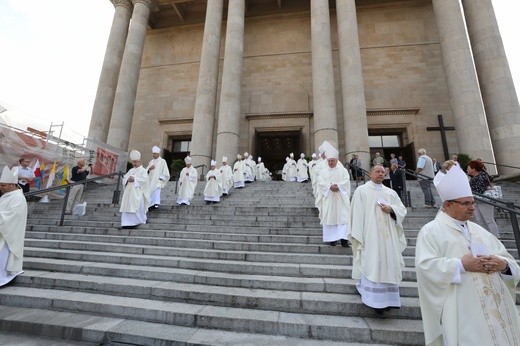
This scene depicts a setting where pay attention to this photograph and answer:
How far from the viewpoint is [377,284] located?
3.18 metres

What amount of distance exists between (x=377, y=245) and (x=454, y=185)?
1.53 meters

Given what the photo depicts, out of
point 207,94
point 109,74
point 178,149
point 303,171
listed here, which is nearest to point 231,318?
point 303,171

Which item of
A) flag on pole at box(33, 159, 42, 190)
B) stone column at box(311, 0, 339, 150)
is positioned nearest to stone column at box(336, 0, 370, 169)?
Answer: stone column at box(311, 0, 339, 150)

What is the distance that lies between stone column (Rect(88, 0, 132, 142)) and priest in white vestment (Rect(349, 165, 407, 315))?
1688cm

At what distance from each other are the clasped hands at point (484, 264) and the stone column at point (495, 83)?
13923mm

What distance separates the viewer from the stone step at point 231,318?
2789 mm

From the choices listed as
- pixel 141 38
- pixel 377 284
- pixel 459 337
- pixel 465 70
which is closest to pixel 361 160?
pixel 465 70

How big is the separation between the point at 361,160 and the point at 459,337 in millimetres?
11469

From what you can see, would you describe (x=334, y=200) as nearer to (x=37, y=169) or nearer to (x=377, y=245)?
(x=377, y=245)

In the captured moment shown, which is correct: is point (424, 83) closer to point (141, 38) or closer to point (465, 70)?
point (465, 70)

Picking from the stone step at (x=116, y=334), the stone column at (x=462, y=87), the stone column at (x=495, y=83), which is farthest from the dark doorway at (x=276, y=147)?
the stone step at (x=116, y=334)

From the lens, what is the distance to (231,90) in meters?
15.1

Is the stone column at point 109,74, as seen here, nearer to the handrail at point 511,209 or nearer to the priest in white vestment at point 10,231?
the priest in white vestment at point 10,231

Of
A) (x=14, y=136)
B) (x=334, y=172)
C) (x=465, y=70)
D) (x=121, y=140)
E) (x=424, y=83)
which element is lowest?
(x=334, y=172)
